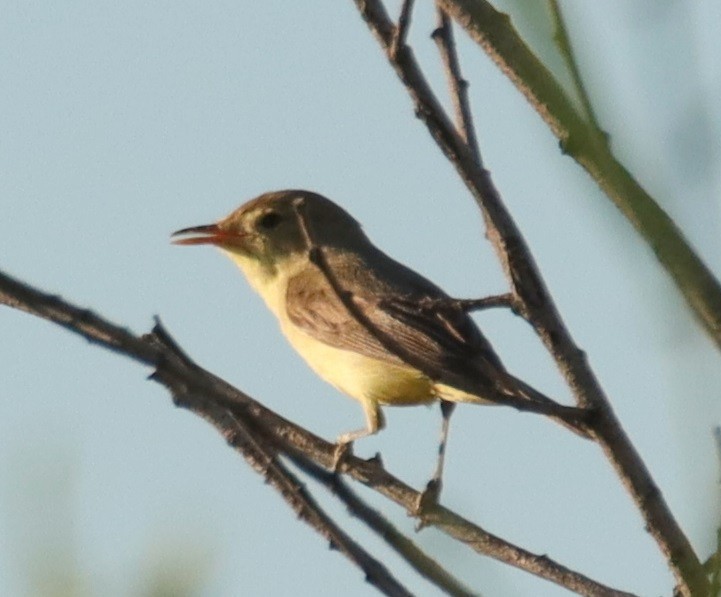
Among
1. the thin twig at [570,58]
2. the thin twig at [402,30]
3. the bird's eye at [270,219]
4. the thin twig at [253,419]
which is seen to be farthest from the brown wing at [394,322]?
the thin twig at [570,58]

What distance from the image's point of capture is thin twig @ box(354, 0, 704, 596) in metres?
2.67

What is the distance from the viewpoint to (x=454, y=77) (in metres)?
3.39

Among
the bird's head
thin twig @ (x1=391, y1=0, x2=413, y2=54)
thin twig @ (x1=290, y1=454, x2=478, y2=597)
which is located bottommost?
thin twig @ (x1=290, y1=454, x2=478, y2=597)

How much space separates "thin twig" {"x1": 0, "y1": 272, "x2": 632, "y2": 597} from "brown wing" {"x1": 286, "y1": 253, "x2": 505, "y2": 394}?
0.47 metres

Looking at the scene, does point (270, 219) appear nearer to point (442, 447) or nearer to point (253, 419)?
point (442, 447)

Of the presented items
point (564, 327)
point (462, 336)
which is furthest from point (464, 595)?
point (462, 336)

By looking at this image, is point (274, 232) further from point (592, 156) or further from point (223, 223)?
point (592, 156)

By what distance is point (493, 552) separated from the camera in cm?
349

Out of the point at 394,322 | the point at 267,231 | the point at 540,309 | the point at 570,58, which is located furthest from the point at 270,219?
the point at 570,58

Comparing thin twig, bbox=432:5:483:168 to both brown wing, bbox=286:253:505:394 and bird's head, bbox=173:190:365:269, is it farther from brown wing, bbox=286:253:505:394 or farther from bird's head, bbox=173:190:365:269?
bird's head, bbox=173:190:365:269

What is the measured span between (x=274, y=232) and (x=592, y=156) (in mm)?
7898

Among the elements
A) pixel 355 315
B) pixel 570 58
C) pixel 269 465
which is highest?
pixel 355 315

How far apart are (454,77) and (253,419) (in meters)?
1.12

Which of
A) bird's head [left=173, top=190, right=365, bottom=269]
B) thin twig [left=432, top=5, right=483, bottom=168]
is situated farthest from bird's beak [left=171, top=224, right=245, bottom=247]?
thin twig [left=432, top=5, right=483, bottom=168]
